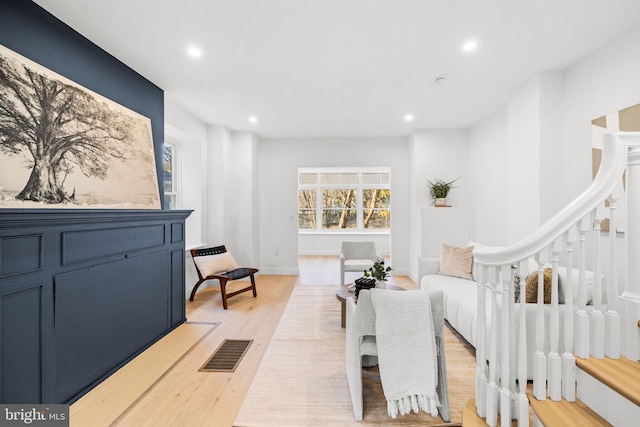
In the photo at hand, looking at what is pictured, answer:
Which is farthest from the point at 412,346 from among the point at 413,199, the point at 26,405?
the point at 413,199

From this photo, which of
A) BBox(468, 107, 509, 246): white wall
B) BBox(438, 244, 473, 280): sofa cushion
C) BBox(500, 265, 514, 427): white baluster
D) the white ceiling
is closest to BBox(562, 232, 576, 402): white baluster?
BBox(500, 265, 514, 427): white baluster

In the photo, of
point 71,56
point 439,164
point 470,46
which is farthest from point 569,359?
point 439,164

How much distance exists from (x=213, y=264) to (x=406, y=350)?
307 centimetres

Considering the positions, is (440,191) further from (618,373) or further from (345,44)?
(618,373)

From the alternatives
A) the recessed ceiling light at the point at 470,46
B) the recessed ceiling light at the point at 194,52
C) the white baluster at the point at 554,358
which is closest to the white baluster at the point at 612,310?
the white baluster at the point at 554,358

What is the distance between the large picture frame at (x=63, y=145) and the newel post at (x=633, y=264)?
11.0 ft

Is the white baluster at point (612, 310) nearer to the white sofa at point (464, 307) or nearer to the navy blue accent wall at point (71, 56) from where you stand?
the white sofa at point (464, 307)

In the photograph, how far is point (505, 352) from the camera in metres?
1.44

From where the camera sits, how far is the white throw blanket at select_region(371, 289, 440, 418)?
169 centimetres

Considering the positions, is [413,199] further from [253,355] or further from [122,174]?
[122,174]

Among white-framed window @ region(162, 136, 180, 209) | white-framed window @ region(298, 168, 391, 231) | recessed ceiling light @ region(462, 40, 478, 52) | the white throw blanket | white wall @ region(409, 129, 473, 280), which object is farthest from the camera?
white-framed window @ region(298, 168, 391, 231)

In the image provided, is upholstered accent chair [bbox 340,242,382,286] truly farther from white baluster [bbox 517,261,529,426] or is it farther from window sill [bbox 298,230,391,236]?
window sill [bbox 298,230,391,236]

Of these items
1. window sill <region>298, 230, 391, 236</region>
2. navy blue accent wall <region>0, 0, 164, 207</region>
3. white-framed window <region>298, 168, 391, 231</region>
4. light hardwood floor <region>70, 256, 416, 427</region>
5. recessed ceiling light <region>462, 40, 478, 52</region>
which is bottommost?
light hardwood floor <region>70, 256, 416, 427</region>

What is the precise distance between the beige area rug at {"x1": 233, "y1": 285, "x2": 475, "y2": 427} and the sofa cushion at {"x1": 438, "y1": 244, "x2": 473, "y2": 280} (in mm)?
686
